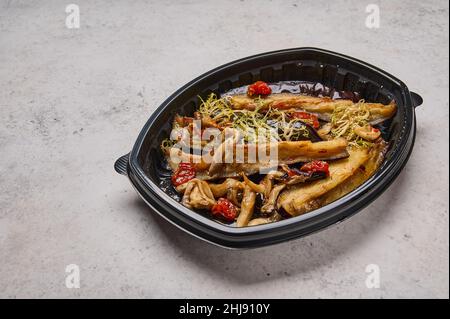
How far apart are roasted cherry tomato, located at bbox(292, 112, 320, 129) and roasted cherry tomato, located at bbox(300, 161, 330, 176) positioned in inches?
17.6

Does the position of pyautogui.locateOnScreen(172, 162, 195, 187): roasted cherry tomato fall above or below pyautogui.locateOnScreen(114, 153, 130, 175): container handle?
above

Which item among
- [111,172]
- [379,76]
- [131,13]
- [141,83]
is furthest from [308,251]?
[131,13]

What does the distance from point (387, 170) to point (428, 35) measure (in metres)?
2.65

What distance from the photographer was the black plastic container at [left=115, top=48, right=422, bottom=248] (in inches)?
120

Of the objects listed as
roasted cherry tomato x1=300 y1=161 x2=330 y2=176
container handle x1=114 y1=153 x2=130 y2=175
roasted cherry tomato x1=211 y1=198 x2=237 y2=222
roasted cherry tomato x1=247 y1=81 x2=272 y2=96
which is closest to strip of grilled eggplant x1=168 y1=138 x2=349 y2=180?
roasted cherry tomato x1=300 y1=161 x2=330 y2=176

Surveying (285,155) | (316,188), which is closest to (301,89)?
(285,155)

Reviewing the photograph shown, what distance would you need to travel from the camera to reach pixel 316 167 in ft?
11.2

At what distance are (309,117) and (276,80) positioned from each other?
1.94ft

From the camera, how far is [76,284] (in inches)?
137

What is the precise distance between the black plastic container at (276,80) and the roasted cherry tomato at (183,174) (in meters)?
0.17

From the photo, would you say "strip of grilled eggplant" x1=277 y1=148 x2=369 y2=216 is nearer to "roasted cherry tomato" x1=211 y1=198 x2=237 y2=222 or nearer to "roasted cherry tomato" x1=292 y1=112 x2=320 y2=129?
"roasted cherry tomato" x1=211 y1=198 x2=237 y2=222

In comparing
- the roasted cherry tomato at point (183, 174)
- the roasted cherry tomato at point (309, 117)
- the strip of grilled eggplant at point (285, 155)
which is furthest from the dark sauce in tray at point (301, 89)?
the roasted cherry tomato at point (183, 174)

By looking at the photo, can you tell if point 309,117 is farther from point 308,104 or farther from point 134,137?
point 134,137

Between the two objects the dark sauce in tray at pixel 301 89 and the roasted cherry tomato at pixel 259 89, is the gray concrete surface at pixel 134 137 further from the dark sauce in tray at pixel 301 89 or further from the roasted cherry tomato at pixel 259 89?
the roasted cherry tomato at pixel 259 89
